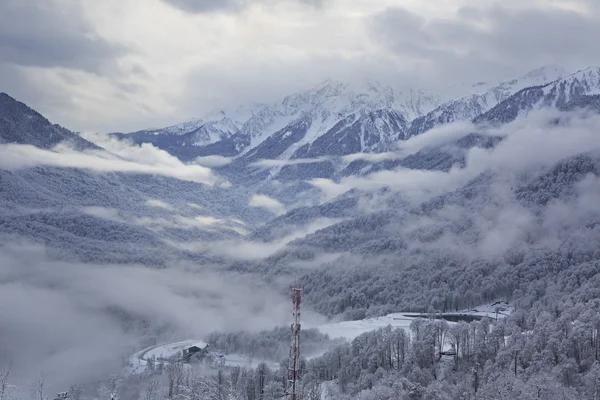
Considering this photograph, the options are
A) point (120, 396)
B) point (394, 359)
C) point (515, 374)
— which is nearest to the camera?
point (515, 374)

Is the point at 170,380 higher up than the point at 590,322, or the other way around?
the point at 590,322

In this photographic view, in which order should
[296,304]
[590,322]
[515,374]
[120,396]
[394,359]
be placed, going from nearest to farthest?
[296,304] → [515,374] → [590,322] → [394,359] → [120,396]

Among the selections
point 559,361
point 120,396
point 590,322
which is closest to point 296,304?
point 559,361

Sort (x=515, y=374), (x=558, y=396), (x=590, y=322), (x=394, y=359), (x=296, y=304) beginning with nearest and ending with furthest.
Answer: (x=296, y=304), (x=558, y=396), (x=515, y=374), (x=590, y=322), (x=394, y=359)

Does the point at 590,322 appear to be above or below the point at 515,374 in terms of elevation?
above

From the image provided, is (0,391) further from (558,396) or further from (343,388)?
(558,396)

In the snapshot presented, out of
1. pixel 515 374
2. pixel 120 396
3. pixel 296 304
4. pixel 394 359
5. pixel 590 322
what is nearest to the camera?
pixel 296 304

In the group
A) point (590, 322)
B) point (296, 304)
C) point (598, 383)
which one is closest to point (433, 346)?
point (590, 322)

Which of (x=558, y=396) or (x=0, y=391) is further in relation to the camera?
(x=0, y=391)

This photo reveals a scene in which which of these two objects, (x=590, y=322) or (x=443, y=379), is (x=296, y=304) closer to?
(x=443, y=379)

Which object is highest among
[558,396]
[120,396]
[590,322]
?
[590,322]

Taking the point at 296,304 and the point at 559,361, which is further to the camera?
the point at 559,361
